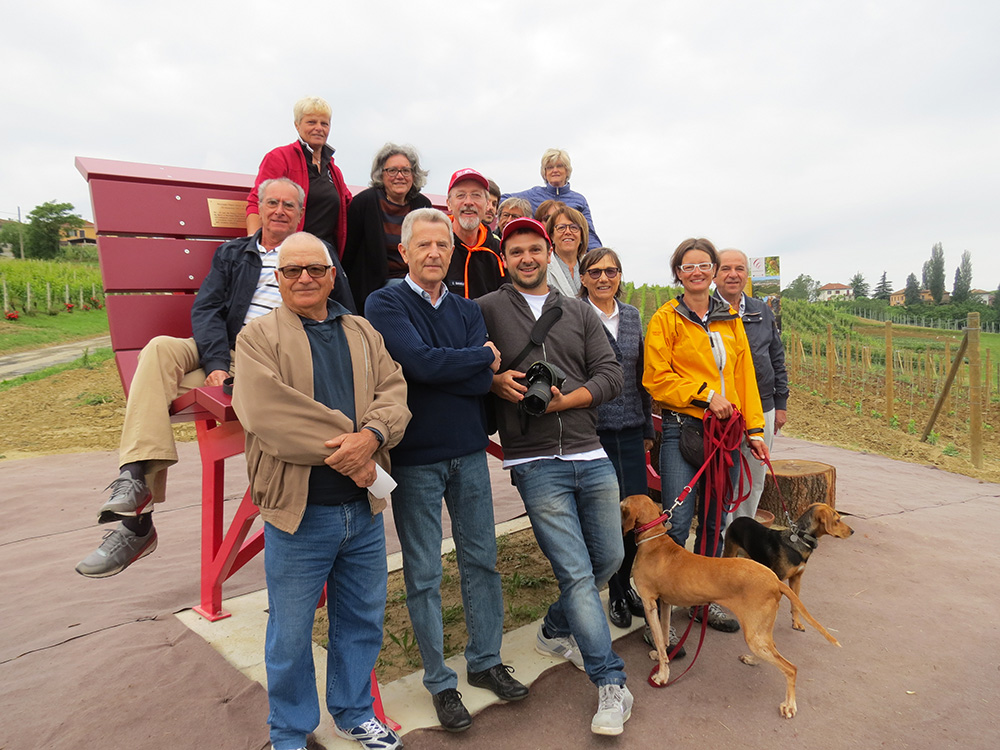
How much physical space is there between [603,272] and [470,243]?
83 cm

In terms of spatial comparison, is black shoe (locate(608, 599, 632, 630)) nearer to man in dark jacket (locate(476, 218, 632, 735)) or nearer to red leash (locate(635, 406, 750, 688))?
red leash (locate(635, 406, 750, 688))

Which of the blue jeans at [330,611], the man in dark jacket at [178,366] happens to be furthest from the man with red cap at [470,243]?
the blue jeans at [330,611]

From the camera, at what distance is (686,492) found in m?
3.43

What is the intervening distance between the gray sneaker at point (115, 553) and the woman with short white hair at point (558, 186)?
12.4 ft

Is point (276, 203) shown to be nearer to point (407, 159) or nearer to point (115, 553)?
point (407, 159)

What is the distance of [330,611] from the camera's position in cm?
266

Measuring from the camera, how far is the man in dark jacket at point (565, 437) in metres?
2.82

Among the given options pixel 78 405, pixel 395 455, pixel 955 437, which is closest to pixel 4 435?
pixel 78 405

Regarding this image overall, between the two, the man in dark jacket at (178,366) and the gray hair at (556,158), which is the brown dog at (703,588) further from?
the gray hair at (556,158)

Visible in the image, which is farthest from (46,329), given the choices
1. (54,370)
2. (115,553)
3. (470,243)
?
(470,243)

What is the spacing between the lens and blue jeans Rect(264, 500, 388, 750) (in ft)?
7.95

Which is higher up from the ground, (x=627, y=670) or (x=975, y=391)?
(x=975, y=391)

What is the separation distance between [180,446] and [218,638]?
8444 mm

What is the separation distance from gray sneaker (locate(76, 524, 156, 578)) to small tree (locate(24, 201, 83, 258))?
2728 inches
